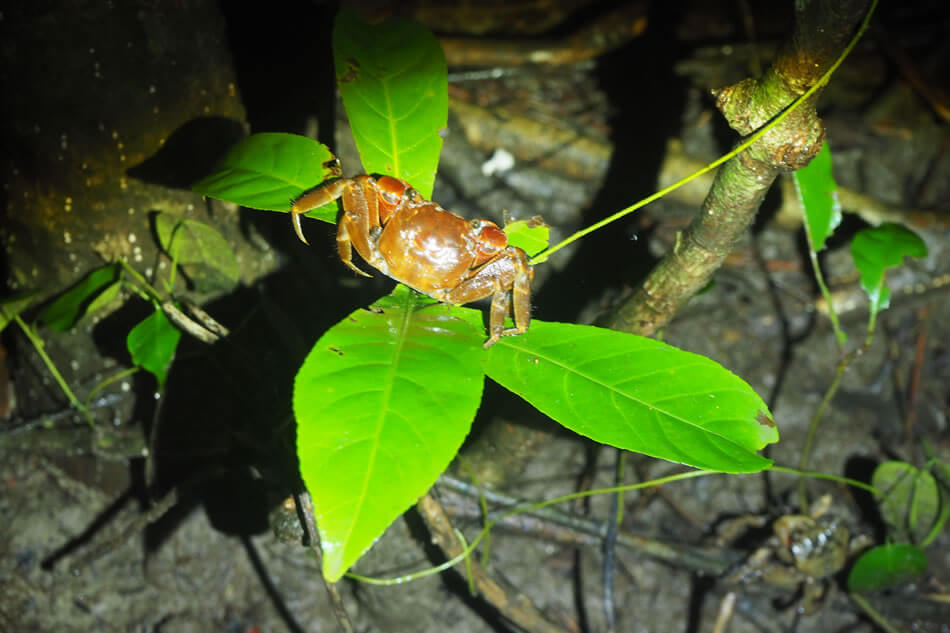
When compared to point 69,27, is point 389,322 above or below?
below

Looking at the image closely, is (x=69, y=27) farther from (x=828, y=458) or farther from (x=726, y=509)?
(x=828, y=458)

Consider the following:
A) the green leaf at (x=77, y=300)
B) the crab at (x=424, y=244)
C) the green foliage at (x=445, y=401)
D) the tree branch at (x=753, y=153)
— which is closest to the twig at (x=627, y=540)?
the tree branch at (x=753, y=153)

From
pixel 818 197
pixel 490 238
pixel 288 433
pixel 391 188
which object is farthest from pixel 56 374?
pixel 818 197

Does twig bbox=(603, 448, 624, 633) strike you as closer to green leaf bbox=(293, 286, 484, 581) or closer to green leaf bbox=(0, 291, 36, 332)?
green leaf bbox=(293, 286, 484, 581)

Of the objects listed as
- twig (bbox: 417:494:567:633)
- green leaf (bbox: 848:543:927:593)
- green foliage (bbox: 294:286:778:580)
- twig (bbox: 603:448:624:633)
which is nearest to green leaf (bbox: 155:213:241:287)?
green foliage (bbox: 294:286:778:580)

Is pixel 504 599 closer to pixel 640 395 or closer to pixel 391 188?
pixel 640 395

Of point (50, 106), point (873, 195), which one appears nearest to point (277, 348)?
point (50, 106)

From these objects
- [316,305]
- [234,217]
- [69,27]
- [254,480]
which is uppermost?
[69,27]
